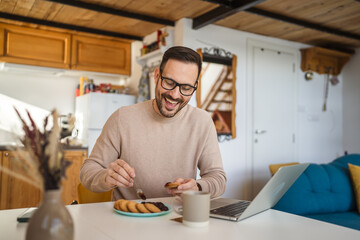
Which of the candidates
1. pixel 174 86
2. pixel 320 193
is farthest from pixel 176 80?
pixel 320 193

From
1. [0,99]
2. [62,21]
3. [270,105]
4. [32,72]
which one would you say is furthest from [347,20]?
[0,99]

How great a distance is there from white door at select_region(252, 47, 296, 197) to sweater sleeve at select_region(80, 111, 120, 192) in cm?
287

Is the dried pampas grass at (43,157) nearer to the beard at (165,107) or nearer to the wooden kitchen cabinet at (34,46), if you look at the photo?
the beard at (165,107)

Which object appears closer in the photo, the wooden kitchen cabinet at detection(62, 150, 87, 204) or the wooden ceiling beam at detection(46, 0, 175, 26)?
the wooden ceiling beam at detection(46, 0, 175, 26)

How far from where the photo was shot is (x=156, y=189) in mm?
1541

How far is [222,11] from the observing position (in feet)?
10.7

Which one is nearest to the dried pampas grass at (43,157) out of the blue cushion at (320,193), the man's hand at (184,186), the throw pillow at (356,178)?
the man's hand at (184,186)

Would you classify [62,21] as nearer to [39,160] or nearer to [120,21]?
[120,21]

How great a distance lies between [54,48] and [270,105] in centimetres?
291

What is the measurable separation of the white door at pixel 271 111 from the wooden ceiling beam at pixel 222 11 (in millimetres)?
994

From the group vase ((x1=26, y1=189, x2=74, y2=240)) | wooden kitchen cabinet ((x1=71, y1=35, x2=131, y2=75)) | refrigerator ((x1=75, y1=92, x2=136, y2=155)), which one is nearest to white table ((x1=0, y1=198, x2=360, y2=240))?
vase ((x1=26, y1=189, x2=74, y2=240))

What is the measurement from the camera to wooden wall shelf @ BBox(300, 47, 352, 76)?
460cm

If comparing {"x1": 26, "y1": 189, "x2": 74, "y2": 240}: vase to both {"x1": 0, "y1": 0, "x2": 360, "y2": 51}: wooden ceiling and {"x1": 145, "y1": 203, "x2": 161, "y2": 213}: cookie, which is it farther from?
{"x1": 0, "y1": 0, "x2": 360, "y2": 51}: wooden ceiling

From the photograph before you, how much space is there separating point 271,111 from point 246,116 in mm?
451
